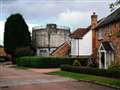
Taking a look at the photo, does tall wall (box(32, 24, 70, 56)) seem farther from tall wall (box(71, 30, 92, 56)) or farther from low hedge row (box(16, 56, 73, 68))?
low hedge row (box(16, 56, 73, 68))

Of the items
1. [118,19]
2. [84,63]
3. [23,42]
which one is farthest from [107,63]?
[23,42]

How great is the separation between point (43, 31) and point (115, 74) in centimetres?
6403

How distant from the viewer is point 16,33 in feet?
303

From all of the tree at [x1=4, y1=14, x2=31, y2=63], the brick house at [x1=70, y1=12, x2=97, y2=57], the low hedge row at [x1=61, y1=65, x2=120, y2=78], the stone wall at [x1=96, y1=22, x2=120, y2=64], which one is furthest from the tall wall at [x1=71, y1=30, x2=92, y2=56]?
the tree at [x1=4, y1=14, x2=31, y2=63]

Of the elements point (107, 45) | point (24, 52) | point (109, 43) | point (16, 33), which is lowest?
point (107, 45)

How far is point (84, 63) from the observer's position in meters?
61.1

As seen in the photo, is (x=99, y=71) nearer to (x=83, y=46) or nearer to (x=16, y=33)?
(x=83, y=46)

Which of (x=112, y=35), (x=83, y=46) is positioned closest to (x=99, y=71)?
(x=112, y=35)

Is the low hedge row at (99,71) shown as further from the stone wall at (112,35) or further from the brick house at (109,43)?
the stone wall at (112,35)

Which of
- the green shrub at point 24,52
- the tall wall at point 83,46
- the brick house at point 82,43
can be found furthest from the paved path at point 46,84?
the green shrub at point 24,52

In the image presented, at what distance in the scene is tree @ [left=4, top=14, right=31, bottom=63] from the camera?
92.1 meters

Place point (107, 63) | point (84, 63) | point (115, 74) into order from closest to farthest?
point (115, 74) < point (107, 63) < point (84, 63)

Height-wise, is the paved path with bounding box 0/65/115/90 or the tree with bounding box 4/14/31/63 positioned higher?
the tree with bounding box 4/14/31/63

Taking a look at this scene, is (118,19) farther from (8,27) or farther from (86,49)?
(8,27)
